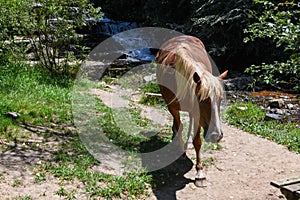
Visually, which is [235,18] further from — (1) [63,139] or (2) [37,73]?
(1) [63,139]

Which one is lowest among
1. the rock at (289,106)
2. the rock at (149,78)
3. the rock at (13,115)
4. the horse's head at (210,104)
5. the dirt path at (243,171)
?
the rock at (289,106)

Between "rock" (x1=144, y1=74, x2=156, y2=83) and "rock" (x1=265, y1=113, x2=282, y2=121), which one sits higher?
"rock" (x1=144, y1=74, x2=156, y2=83)

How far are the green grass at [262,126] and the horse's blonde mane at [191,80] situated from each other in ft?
8.65

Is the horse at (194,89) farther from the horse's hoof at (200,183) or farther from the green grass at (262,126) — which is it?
the green grass at (262,126)

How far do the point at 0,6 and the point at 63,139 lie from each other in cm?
455

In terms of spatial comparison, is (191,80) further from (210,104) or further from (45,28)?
(45,28)

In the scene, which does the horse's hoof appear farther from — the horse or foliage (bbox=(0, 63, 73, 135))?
foliage (bbox=(0, 63, 73, 135))

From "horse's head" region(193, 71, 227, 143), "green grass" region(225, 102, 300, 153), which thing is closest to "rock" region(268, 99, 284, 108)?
"green grass" region(225, 102, 300, 153)

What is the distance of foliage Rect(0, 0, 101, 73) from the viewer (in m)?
8.43

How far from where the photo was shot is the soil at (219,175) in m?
4.11

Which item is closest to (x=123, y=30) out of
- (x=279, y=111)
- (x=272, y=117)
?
(x=279, y=111)

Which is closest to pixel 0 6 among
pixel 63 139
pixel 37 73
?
pixel 37 73

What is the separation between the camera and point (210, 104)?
12.8 feet

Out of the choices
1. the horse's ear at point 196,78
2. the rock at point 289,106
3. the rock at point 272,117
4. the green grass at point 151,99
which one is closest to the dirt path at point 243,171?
the horse's ear at point 196,78
